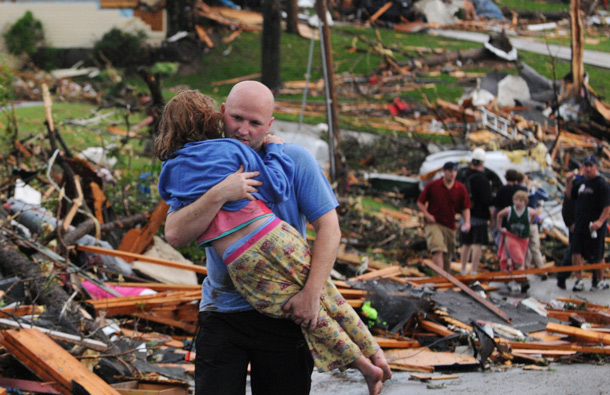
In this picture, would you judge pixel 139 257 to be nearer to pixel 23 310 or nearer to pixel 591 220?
pixel 23 310

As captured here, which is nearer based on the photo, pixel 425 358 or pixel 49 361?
pixel 49 361

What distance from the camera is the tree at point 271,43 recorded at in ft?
79.2

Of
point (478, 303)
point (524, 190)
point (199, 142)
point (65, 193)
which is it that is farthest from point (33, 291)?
point (524, 190)

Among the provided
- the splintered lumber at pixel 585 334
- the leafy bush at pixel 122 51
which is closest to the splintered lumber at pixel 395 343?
the splintered lumber at pixel 585 334

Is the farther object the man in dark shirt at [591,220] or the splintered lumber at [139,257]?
the man in dark shirt at [591,220]

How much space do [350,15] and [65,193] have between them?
95.6ft

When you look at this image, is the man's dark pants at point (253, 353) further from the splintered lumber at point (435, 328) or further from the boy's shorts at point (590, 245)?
the boy's shorts at point (590, 245)

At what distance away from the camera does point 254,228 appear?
314 centimetres

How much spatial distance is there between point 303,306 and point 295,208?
1.38ft

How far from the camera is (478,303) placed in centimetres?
868

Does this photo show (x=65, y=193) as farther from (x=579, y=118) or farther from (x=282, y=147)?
(x=579, y=118)

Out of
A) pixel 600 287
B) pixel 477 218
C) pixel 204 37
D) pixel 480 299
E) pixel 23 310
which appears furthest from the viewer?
pixel 204 37

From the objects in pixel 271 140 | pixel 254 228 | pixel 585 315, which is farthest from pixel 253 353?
pixel 585 315

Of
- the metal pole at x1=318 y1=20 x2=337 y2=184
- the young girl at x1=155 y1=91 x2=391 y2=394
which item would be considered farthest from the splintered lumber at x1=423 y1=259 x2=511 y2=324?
the metal pole at x1=318 y1=20 x2=337 y2=184
